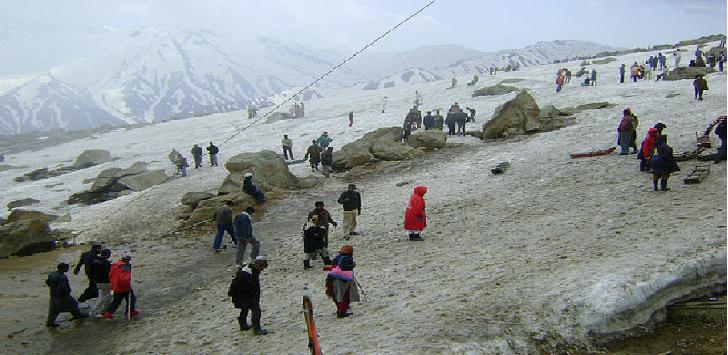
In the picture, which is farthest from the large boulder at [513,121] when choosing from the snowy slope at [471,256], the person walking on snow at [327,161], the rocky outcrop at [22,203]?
the rocky outcrop at [22,203]

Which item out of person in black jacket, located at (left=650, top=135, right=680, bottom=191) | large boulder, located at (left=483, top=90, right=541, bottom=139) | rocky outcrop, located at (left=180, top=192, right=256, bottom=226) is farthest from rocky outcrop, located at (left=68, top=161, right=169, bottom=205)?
person in black jacket, located at (left=650, top=135, right=680, bottom=191)

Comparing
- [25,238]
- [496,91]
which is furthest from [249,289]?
[496,91]

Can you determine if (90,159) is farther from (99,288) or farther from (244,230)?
(99,288)

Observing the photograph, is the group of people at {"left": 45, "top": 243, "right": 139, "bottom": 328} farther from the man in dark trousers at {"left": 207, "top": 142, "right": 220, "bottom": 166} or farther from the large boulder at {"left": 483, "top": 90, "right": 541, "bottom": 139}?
the large boulder at {"left": 483, "top": 90, "right": 541, "bottom": 139}

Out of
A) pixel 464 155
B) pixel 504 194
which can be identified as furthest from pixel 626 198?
pixel 464 155

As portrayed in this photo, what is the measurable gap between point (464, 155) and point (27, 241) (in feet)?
59.6

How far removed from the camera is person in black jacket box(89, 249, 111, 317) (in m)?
11.9

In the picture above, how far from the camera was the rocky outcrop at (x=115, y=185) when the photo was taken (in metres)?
29.0

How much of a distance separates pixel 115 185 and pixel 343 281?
24818mm

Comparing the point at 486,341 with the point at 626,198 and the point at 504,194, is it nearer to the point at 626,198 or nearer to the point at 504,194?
the point at 626,198

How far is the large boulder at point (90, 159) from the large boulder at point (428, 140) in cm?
3113

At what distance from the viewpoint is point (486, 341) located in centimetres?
777

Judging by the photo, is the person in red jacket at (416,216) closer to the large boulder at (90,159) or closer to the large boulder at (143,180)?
the large boulder at (143,180)

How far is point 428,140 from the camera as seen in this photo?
2778 cm
